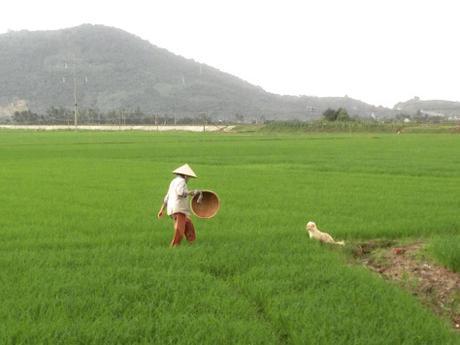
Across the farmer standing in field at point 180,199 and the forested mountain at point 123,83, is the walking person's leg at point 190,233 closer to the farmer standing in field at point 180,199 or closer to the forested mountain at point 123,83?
the farmer standing in field at point 180,199

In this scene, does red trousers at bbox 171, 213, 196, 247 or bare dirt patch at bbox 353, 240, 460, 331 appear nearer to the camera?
bare dirt patch at bbox 353, 240, 460, 331

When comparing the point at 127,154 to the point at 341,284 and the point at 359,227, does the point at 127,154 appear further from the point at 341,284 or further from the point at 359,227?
the point at 341,284

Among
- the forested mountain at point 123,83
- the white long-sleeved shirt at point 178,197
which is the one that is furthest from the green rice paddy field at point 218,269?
the forested mountain at point 123,83

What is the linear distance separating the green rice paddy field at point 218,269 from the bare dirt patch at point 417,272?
164mm

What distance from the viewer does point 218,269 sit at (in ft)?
17.5

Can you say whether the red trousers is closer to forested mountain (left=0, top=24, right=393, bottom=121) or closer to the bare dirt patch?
the bare dirt patch

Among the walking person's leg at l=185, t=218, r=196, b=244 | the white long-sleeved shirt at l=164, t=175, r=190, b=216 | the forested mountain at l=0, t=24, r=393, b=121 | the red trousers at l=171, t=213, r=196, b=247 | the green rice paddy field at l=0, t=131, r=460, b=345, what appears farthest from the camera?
the forested mountain at l=0, t=24, r=393, b=121

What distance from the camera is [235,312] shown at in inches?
166

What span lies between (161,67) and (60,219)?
5303 inches

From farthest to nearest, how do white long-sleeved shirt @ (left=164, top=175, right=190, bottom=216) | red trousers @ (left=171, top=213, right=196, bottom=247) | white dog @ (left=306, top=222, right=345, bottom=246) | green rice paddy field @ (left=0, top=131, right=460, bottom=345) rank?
white dog @ (left=306, top=222, right=345, bottom=246) → red trousers @ (left=171, top=213, right=196, bottom=247) → white long-sleeved shirt @ (left=164, top=175, right=190, bottom=216) → green rice paddy field @ (left=0, top=131, right=460, bottom=345)

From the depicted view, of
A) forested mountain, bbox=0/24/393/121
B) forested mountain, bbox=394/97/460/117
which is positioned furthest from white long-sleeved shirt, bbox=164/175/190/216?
forested mountain, bbox=394/97/460/117

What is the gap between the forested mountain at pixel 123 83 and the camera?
112875mm

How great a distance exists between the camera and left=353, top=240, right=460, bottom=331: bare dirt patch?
15.5ft

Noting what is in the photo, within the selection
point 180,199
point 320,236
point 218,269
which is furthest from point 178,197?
point 320,236
